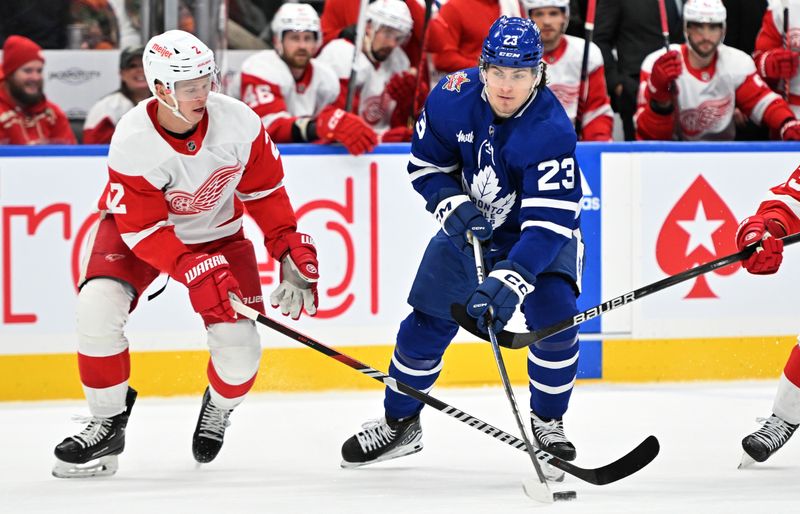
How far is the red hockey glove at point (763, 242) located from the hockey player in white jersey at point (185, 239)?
111cm

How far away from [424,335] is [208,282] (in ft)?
1.95

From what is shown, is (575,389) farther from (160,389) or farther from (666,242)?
(160,389)

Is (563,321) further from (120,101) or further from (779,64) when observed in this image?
(779,64)

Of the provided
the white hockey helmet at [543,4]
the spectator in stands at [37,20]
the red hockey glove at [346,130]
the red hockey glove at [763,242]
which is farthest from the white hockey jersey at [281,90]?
the red hockey glove at [763,242]

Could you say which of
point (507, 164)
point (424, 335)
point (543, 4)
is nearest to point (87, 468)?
point (424, 335)

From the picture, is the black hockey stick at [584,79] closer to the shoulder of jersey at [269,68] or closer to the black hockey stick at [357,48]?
the black hockey stick at [357,48]

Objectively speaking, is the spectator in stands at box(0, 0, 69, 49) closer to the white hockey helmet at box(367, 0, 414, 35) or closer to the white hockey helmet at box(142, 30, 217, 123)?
the white hockey helmet at box(367, 0, 414, 35)

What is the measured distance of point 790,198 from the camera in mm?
3311

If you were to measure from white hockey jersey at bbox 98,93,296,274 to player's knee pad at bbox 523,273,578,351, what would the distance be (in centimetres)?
68

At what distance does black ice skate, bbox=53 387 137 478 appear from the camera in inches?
128

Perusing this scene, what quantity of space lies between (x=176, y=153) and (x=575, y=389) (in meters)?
1.94

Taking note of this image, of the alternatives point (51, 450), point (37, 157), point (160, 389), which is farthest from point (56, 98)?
point (51, 450)

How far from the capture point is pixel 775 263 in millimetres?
3191

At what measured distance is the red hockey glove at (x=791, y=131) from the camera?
4750mm
